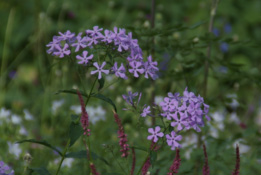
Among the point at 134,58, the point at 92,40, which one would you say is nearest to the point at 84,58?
the point at 92,40

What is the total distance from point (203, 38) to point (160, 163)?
2.32 ft

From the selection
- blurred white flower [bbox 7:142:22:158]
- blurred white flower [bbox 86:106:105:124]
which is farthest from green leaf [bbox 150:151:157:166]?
blurred white flower [bbox 86:106:105:124]

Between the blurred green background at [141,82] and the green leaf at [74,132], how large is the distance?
0.43ft

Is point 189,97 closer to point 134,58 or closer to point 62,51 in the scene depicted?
point 134,58

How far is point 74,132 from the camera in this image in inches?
65.7

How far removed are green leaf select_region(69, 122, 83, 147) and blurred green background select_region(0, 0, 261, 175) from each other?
0.43ft

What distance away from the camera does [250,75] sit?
236 cm

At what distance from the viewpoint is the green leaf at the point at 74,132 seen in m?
1.65

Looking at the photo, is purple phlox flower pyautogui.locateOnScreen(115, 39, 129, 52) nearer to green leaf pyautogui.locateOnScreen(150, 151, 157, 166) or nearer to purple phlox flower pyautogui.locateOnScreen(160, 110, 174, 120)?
purple phlox flower pyautogui.locateOnScreen(160, 110, 174, 120)

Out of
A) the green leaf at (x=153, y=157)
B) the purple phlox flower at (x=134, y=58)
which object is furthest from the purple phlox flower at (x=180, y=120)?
the purple phlox flower at (x=134, y=58)

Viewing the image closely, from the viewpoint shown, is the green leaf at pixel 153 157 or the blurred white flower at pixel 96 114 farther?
the blurred white flower at pixel 96 114

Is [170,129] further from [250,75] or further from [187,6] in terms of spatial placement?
[187,6]

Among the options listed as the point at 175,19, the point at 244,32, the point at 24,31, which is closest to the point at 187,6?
the point at 175,19

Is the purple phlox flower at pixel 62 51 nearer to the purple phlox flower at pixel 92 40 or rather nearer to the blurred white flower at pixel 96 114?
the purple phlox flower at pixel 92 40
